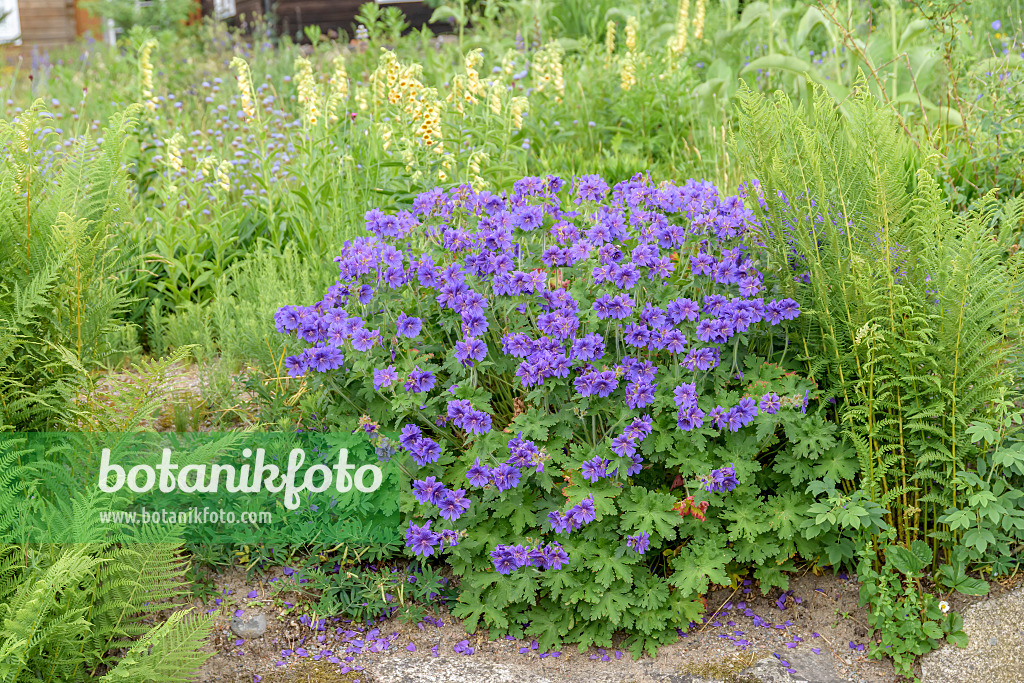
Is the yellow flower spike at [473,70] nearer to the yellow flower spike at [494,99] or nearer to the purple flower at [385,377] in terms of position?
the yellow flower spike at [494,99]

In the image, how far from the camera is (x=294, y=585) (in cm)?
270

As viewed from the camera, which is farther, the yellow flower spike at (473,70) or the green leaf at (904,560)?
the yellow flower spike at (473,70)

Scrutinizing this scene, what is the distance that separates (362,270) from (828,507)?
A: 5.35 feet

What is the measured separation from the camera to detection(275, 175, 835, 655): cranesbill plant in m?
2.50

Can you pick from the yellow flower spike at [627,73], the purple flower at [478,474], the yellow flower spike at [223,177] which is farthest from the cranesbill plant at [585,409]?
the yellow flower spike at [627,73]

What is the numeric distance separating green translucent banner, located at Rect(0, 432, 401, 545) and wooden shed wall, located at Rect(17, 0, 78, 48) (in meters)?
17.6

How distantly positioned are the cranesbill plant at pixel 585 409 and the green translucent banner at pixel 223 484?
17 centimetres

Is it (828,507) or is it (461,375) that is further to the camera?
(461,375)

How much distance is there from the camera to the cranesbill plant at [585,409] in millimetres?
2502

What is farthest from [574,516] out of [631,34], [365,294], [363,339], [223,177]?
[631,34]

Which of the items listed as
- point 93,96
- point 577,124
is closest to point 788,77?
point 577,124

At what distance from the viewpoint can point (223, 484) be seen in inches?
111

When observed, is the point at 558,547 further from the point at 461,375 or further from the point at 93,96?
the point at 93,96

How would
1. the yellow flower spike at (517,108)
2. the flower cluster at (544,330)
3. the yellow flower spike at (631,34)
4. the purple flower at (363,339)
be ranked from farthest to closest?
1. the yellow flower spike at (631,34)
2. the yellow flower spike at (517,108)
3. the purple flower at (363,339)
4. the flower cluster at (544,330)
